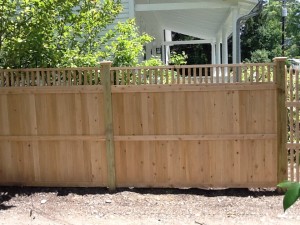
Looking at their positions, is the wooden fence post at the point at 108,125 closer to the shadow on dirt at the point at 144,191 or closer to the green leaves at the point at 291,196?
the shadow on dirt at the point at 144,191

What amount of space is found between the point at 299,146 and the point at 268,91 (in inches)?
30.9

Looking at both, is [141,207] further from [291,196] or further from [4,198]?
[291,196]

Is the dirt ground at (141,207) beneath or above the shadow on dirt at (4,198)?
beneath

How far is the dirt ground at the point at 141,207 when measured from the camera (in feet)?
15.8

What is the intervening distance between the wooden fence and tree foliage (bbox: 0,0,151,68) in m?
0.35

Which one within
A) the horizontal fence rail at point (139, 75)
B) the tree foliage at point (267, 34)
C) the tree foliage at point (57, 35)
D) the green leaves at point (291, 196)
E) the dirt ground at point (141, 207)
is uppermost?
the tree foliage at point (267, 34)

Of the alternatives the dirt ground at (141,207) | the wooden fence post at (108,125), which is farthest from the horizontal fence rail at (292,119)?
the wooden fence post at (108,125)

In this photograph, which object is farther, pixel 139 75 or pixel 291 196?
pixel 139 75

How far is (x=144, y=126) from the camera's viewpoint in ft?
18.7

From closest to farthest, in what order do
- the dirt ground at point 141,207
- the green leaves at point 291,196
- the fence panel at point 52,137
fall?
1. the green leaves at point 291,196
2. the dirt ground at point 141,207
3. the fence panel at point 52,137

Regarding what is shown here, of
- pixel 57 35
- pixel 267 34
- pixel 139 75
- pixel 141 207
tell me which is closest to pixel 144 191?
pixel 141 207

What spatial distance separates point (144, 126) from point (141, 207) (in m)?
1.06

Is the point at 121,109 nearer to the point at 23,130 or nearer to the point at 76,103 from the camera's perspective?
the point at 76,103

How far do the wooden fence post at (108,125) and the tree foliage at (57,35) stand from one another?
2.40ft
